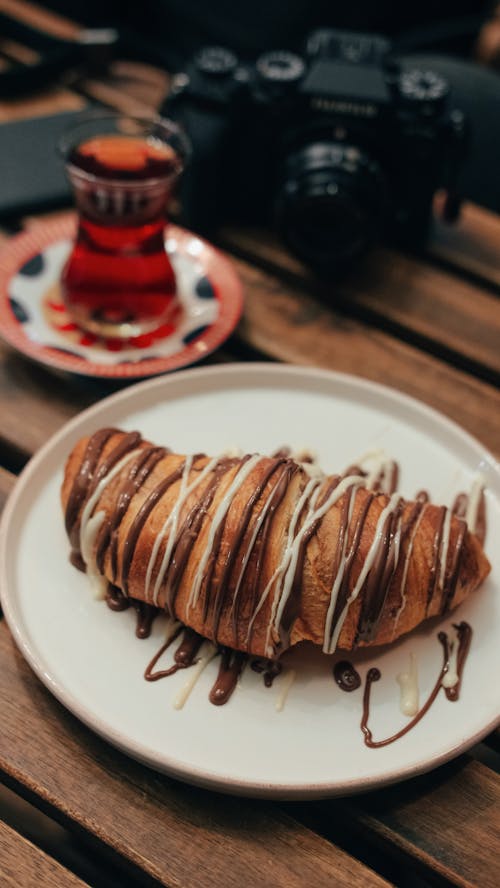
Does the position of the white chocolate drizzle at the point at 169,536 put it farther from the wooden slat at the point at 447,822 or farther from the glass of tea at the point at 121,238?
the glass of tea at the point at 121,238

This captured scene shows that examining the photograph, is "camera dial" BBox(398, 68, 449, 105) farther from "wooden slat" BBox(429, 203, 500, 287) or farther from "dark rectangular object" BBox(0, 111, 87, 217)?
"dark rectangular object" BBox(0, 111, 87, 217)

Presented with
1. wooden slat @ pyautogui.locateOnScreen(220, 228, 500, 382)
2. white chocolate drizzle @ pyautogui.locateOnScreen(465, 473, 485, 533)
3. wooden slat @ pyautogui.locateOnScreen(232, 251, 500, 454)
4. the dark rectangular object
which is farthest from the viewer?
the dark rectangular object

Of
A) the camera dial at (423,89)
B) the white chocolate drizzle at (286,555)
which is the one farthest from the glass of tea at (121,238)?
the white chocolate drizzle at (286,555)

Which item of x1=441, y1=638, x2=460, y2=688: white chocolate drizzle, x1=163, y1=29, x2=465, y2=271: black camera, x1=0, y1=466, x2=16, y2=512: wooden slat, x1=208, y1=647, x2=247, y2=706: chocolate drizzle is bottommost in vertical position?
x1=0, y1=466, x2=16, y2=512: wooden slat

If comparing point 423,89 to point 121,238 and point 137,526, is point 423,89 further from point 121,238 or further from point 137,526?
point 137,526

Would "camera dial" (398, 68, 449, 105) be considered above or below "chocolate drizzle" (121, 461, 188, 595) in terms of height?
above

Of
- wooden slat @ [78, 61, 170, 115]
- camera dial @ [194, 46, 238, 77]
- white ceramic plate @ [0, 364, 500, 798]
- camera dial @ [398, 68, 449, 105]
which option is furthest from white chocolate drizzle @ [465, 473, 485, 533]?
wooden slat @ [78, 61, 170, 115]
